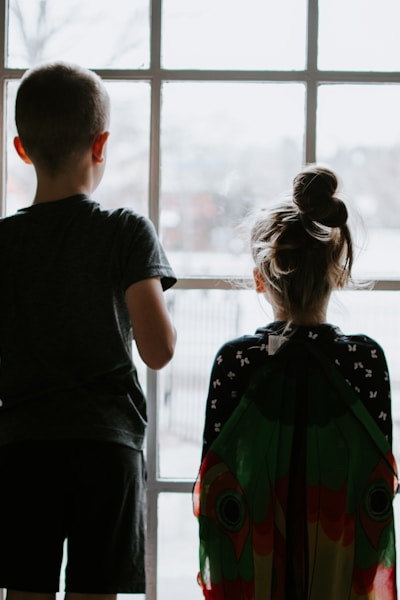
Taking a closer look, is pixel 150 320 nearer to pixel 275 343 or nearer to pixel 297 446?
pixel 275 343

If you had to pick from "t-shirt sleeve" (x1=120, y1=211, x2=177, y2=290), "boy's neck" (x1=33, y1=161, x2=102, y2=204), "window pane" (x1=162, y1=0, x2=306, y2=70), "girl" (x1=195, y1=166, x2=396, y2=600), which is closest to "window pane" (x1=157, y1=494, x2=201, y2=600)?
"girl" (x1=195, y1=166, x2=396, y2=600)

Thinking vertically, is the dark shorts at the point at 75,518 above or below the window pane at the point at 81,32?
below

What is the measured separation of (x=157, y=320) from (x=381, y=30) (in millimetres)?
864

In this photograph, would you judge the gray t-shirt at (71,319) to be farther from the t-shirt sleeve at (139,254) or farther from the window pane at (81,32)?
the window pane at (81,32)

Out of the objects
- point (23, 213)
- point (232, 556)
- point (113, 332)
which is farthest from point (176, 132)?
point (232, 556)

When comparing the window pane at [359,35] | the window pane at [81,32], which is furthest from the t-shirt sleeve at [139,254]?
the window pane at [359,35]

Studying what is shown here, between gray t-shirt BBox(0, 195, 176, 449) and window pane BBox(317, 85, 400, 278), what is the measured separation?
55cm

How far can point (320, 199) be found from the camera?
1.30 metres

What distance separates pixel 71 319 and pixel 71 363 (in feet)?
0.25

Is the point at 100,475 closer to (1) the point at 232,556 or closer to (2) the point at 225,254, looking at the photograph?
(1) the point at 232,556

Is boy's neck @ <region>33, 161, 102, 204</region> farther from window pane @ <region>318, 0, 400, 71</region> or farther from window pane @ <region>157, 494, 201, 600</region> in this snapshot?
window pane @ <region>157, 494, 201, 600</region>

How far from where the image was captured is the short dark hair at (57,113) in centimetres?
124

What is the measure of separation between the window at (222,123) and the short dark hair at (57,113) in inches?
12.9

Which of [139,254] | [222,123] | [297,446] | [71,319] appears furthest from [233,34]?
[297,446]
